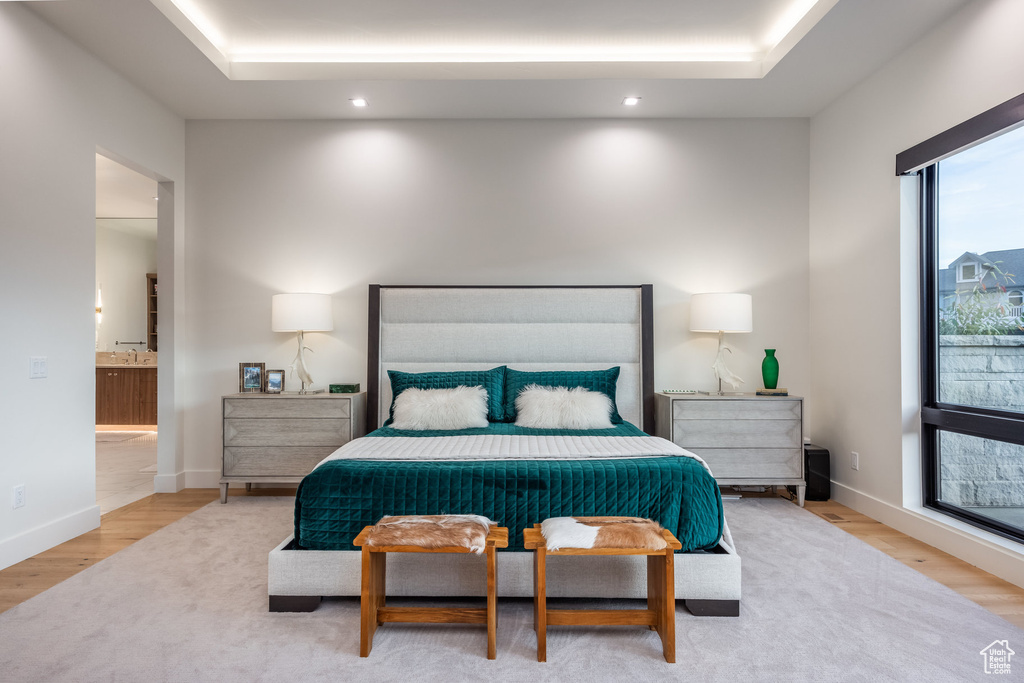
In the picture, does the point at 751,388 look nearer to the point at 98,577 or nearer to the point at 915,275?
the point at 915,275

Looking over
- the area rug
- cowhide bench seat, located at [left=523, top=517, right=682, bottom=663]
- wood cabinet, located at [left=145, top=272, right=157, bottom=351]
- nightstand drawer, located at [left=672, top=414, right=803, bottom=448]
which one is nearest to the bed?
the area rug

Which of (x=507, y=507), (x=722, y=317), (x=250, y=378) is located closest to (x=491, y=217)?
(x=722, y=317)

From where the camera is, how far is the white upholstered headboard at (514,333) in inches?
159

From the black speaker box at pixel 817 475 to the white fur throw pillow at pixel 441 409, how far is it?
232 cm

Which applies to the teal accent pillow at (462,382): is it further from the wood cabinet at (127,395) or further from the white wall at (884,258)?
the wood cabinet at (127,395)

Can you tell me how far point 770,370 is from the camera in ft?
12.9

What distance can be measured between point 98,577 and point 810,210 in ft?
16.5

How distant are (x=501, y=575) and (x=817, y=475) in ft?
8.90

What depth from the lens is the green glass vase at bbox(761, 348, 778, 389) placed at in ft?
12.8

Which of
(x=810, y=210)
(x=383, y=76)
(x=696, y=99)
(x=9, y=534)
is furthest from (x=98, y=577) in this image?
(x=810, y=210)

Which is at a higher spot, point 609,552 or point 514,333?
point 514,333

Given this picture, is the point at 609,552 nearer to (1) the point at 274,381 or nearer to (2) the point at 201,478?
(1) the point at 274,381

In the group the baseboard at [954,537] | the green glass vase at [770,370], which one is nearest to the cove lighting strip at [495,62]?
the green glass vase at [770,370]

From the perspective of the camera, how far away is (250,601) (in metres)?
2.29
